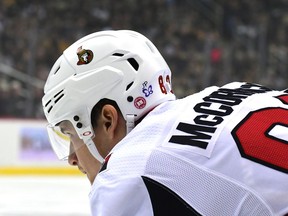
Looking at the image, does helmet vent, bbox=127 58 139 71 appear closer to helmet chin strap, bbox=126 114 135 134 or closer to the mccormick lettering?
helmet chin strap, bbox=126 114 135 134

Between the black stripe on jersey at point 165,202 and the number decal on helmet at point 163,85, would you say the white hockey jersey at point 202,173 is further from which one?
the number decal on helmet at point 163,85

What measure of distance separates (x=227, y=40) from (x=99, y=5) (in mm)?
1887

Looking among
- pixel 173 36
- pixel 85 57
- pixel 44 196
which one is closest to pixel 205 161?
pixel 85 57

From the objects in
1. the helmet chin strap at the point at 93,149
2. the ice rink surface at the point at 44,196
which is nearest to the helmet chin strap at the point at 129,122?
the helmet chin strap at the point at 93,149

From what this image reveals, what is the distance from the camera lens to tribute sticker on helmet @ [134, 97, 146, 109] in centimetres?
131

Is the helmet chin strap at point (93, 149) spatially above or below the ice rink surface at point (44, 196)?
above

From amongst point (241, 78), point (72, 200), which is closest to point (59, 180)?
point (72, 200)

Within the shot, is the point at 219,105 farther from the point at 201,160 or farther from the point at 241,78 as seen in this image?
the point at 241,78

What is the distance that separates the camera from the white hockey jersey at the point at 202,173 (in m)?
0.99

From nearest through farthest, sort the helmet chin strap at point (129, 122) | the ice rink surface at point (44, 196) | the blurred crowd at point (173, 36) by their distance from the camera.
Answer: the helmet chin strap at point (129, 122) < the ice rink surface at point (44, 196) < the blurred crowd at point (173, 36)

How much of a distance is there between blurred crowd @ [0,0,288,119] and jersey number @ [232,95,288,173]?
21.4ft

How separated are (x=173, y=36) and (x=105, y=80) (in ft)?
23.9

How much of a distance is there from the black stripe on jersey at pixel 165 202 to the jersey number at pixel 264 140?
0.13m

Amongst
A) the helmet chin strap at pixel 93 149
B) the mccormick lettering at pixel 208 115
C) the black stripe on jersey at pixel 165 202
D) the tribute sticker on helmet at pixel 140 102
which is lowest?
the helmet chin strap at pixel 93 149
